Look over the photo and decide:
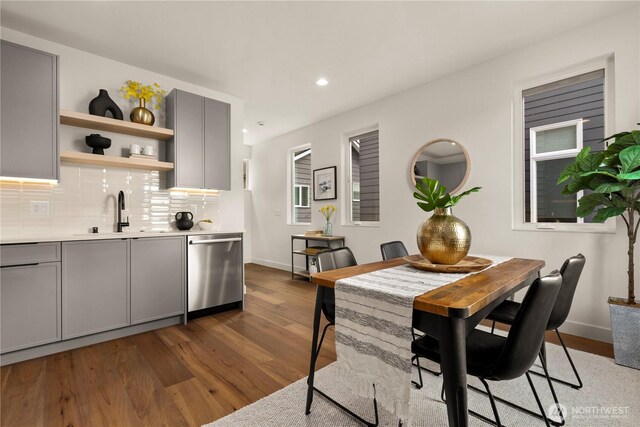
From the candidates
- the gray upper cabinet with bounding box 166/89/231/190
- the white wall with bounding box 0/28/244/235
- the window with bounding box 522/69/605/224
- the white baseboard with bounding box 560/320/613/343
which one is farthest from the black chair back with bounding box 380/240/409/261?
the white wall with bounding box 0/28/244/235

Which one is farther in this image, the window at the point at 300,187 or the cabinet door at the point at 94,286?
the window at the point at 300,187

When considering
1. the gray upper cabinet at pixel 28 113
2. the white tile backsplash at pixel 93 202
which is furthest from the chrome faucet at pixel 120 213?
the gray upper cabinet at pixel 28 113

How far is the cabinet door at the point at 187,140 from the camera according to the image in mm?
3301

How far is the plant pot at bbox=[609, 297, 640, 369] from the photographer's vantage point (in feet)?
7.00

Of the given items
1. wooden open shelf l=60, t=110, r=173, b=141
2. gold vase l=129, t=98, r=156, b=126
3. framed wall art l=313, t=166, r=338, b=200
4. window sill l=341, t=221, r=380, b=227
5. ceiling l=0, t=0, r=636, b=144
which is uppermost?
ceiling l=0, t=0, r=636, b=144

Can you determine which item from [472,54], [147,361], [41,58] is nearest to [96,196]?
[41,58]

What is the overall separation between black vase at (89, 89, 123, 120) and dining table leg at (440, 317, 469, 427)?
3450 millimetres

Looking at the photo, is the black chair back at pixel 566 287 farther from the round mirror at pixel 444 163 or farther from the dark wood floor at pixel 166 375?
the round mirror at pixel 444 163

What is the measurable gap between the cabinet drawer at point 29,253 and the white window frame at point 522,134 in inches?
165

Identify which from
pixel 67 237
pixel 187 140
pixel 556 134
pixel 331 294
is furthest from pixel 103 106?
pixel 556 134

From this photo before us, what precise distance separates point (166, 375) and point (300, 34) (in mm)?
3019

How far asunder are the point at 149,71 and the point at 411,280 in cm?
369

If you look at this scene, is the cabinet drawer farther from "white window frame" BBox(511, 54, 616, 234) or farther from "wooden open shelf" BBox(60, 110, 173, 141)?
"white window frame" BBox(511, 54, 616, 234)

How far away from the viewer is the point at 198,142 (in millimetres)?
3459
